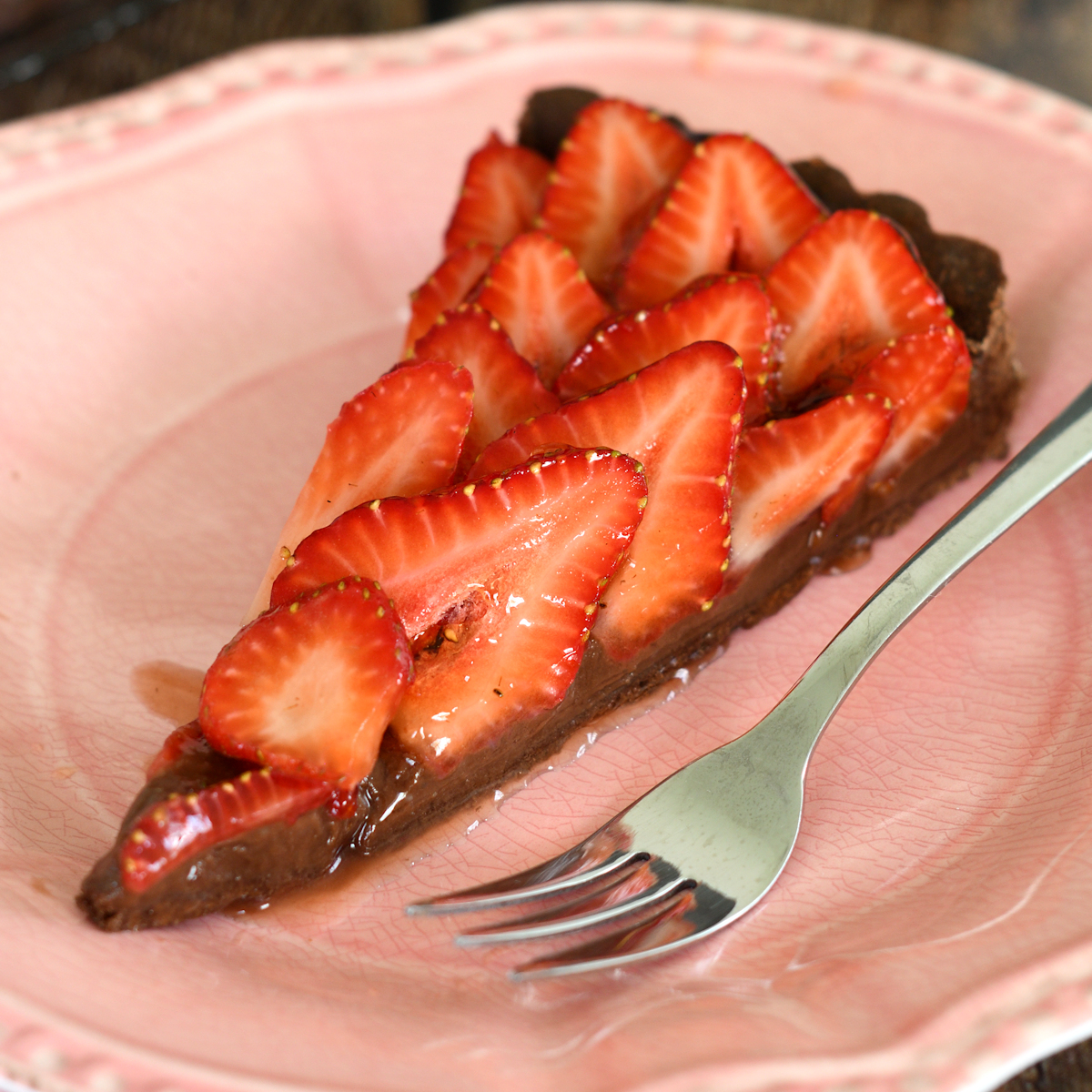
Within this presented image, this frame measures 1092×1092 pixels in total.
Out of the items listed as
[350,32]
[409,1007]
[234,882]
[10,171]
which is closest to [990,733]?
[409,1007]

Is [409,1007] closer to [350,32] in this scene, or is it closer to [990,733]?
[990,733]

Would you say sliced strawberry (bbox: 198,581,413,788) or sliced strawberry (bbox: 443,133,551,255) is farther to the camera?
sliced strawberry (bbox: 443,133,551,255)

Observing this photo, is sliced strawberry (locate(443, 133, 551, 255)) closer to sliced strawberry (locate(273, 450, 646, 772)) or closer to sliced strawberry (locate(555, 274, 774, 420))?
sliced strawberry (locate(555, 274, 774, 420))

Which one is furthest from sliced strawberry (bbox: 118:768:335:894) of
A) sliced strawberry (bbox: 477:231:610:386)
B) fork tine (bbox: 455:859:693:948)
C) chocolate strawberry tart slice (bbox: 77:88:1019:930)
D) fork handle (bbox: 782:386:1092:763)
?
sliced strawberry (bbox: 477:231:610:386)

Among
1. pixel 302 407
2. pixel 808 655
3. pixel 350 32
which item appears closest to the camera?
pixel 808 655

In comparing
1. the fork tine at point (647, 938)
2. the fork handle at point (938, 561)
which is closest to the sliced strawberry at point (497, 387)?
the fork handle at point (938, 561)

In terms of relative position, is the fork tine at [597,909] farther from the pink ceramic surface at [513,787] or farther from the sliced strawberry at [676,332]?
the sliced strawberry at [676,332]
